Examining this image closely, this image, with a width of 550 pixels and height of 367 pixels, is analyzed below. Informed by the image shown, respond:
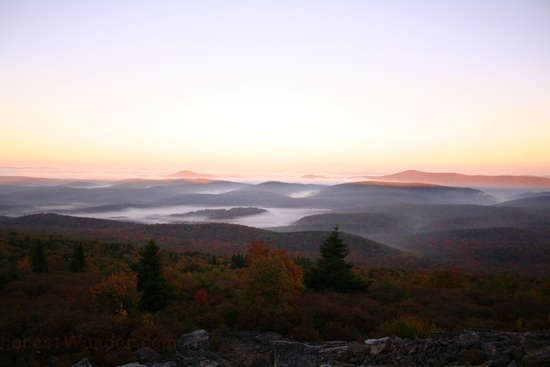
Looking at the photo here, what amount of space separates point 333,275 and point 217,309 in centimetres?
936

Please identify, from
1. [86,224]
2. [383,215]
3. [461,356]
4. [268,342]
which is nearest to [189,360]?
[268,342]

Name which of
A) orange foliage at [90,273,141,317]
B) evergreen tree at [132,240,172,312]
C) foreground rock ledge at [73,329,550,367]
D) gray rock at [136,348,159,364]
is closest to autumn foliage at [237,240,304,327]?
foreground rock ledge at [73,329,550,367]

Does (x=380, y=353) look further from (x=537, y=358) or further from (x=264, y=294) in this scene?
(x=264, y=294)

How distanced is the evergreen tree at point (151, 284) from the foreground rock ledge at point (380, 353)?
17.7ft

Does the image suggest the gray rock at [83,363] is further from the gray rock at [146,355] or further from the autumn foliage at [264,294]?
the autumn foliage at [264,294]

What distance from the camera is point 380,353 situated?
11898 millimetres

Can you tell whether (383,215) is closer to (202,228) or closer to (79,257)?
(202,228)

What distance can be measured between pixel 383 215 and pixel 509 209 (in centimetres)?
7188

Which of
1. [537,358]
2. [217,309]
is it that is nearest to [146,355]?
[217,309]

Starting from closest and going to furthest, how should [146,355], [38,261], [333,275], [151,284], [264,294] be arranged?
[146,355] → [264,294] → [151,284] → [333,275] → [38,261]

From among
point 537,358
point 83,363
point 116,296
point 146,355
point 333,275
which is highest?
point 537,358

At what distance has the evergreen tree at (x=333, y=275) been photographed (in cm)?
2345

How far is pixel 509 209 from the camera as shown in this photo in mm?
173125

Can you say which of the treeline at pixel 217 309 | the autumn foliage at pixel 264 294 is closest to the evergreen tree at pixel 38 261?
the treeline at pixel 217 309
